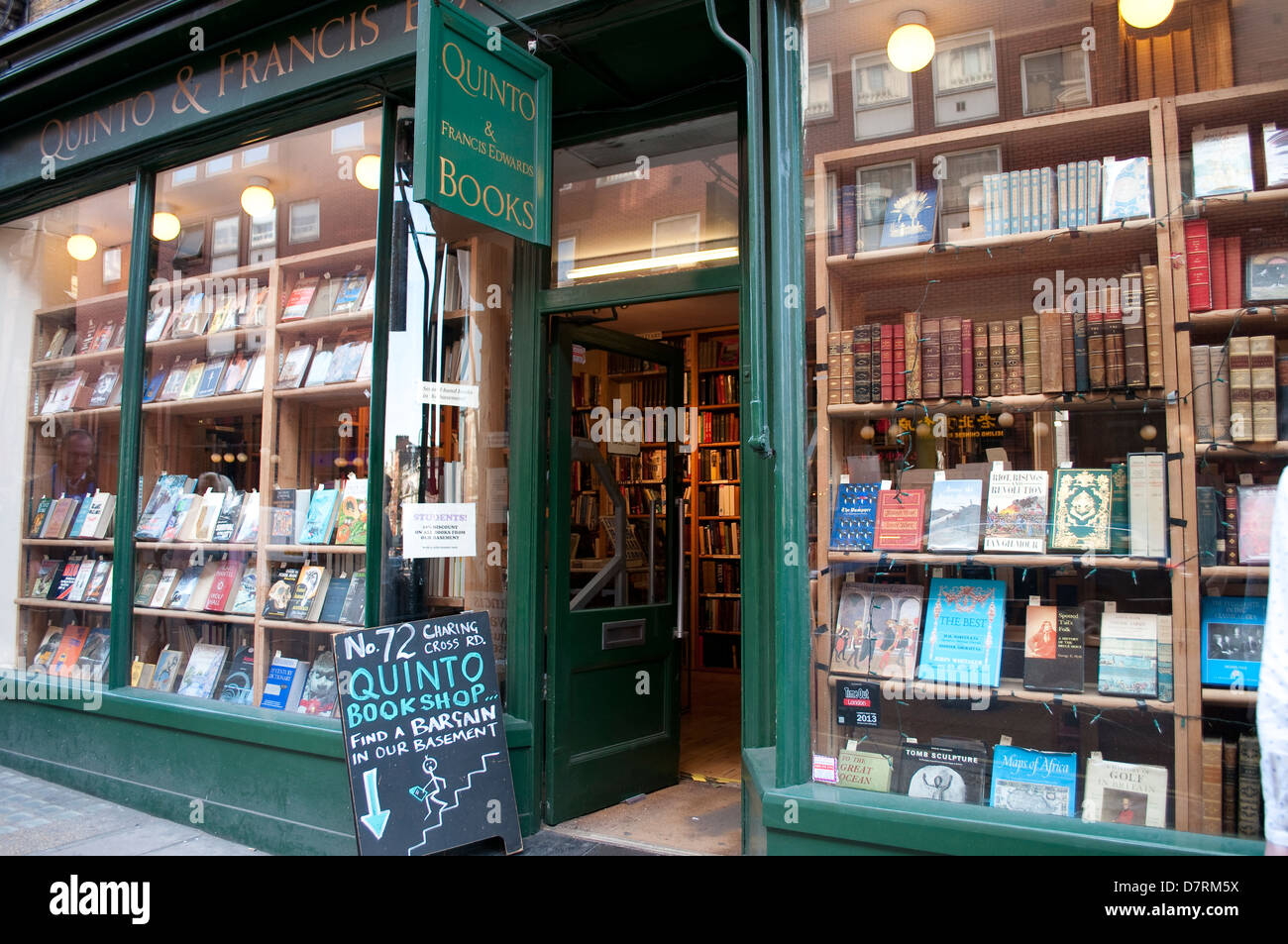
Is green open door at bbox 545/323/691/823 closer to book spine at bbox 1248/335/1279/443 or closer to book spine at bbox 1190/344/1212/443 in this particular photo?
book spine at bbox 1190/344/1212/443

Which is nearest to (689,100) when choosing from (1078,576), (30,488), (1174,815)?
Result: (1078,576)

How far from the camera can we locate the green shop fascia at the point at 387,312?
2939 mm

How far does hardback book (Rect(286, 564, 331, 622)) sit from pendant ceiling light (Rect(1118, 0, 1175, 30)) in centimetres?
421

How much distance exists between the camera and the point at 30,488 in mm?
5766

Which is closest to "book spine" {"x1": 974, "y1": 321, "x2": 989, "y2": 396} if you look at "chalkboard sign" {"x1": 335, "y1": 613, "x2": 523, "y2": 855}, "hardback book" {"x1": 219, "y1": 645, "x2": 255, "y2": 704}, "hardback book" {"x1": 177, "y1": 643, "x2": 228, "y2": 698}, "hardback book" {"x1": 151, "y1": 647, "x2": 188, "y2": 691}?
"chalkboard sign" {"x1": 335, "y1": 613, "x2": 523, "y2": 855}

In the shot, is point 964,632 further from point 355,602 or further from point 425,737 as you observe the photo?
point 355,602

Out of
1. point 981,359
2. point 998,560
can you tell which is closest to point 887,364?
point 981,359

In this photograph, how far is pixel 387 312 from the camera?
13.6 ft

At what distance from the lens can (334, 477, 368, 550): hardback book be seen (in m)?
4.23

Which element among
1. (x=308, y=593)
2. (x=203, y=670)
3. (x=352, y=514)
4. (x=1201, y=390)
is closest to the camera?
(x=1201, y=390)

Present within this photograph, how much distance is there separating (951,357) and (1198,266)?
0.81 meters

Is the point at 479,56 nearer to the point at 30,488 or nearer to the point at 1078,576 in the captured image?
the point at 1078,576

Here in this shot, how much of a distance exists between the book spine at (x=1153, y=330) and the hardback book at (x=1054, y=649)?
2.72 ft
